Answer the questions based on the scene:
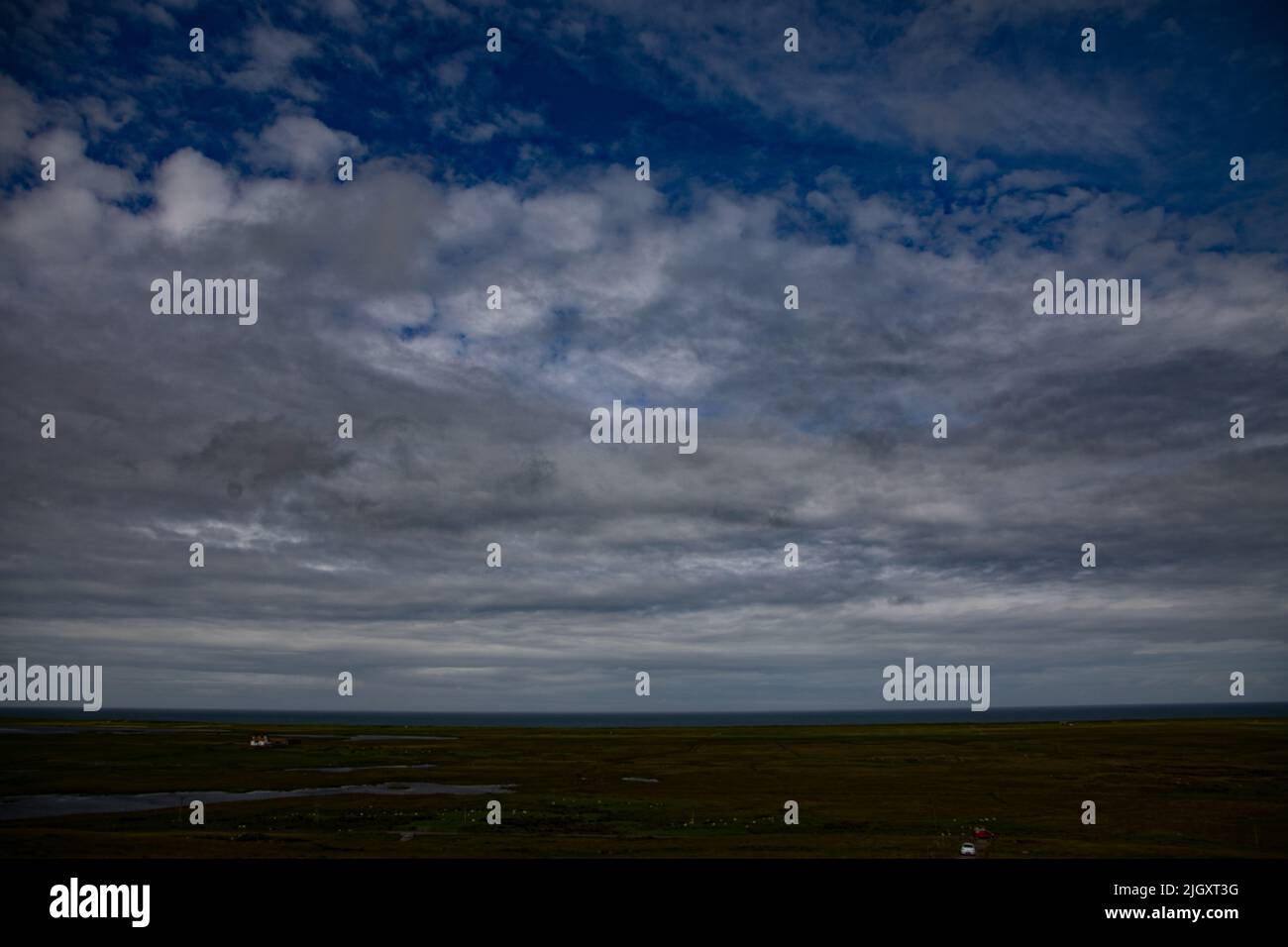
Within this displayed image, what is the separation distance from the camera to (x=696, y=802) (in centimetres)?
5944

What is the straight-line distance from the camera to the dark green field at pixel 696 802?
1639 inches

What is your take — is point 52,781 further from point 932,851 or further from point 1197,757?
point 1197,757

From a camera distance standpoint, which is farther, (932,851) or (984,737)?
(984,737)

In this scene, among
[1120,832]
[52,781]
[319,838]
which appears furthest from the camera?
[52,781]

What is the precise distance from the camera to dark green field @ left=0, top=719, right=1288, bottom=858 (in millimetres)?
41625

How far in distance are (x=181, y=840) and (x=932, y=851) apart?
128 feet

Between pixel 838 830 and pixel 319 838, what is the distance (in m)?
29.1
